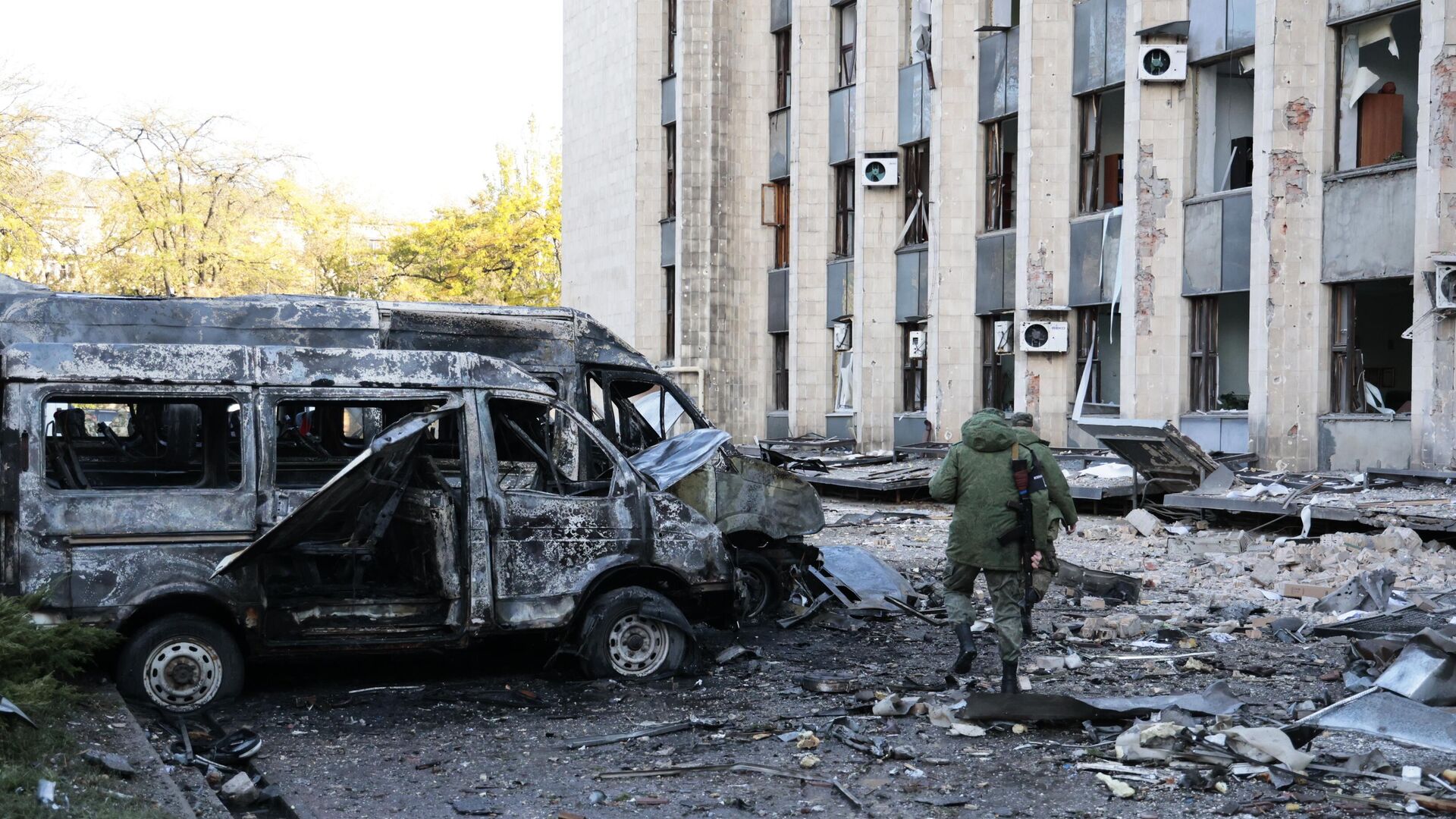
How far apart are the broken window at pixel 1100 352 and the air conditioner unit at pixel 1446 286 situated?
678 cm

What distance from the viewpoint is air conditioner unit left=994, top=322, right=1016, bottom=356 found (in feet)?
84.8

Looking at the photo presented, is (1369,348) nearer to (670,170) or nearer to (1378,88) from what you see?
(1378,88)

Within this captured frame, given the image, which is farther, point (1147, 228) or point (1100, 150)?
point (1100, 150)

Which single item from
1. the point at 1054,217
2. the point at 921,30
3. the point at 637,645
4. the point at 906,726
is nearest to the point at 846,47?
the point at 921,30

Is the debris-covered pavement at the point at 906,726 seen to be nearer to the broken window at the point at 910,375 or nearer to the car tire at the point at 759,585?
the car tire at the point at 759,585

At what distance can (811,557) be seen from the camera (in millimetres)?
12773

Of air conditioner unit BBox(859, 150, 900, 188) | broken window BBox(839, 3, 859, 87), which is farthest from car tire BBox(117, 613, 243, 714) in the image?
broken window BBox(839, 3, 859, 87)

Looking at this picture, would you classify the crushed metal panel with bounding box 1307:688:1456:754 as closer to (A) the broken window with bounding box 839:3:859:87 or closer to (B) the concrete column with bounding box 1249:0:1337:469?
(B) the concrete column with bounding box 1249:0:1337:469

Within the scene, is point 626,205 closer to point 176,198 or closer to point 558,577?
point 176,198

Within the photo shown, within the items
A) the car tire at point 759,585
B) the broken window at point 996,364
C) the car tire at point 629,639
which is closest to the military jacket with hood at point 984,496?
the car tire at point 629,639

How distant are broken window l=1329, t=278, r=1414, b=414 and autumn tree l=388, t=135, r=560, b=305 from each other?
117ft

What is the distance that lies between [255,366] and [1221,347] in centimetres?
1687

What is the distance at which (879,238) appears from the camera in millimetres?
29875

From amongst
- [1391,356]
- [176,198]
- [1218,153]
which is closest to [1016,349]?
[1218,153]
